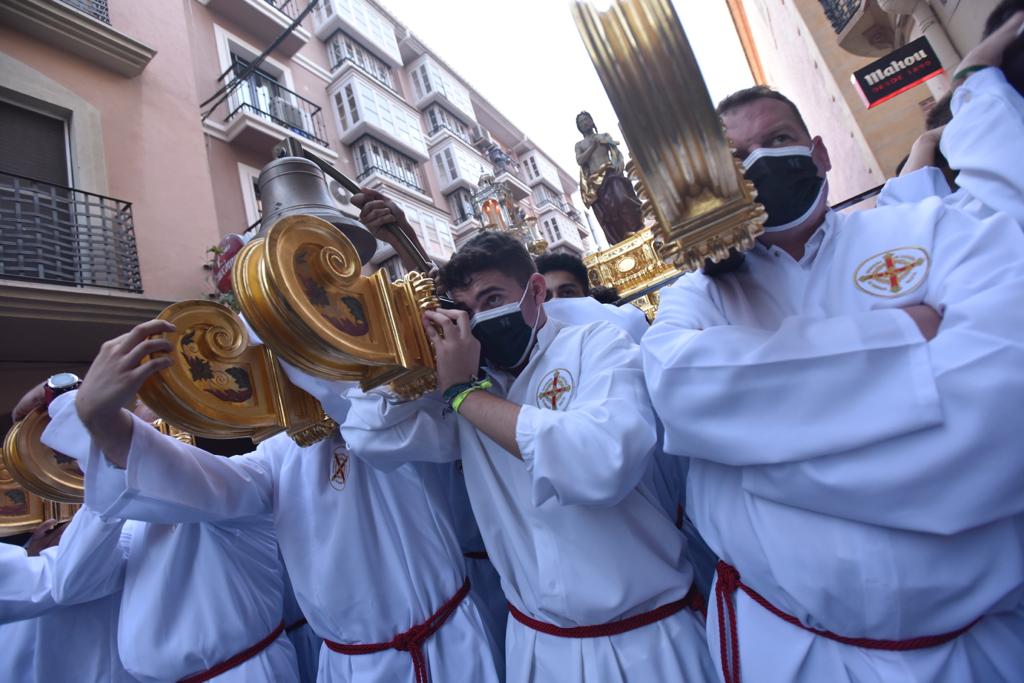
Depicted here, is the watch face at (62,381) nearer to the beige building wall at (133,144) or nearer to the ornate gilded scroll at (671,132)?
the ornate gilded scroll at (671,132)

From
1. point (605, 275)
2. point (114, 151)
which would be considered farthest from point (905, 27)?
point (114, 151)

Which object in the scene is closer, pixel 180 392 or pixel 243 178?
pixel 180 392

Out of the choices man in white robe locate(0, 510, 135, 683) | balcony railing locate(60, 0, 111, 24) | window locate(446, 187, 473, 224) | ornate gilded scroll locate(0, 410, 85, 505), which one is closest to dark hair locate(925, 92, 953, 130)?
ornate gilded scroll locate(0, 410, 85, 505)

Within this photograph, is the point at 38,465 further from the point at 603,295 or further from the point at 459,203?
the point at 459,203

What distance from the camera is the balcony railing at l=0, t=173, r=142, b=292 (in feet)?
20.2

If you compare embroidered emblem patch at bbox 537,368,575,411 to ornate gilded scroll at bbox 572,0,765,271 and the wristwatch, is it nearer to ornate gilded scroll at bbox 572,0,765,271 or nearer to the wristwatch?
ornate gilded scroll at bbox 572,0,765,271

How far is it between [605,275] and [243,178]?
336 inches

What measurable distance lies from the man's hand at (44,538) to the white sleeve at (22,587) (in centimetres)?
67

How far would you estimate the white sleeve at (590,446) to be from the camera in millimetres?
1376

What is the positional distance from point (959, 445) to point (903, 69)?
287 inches

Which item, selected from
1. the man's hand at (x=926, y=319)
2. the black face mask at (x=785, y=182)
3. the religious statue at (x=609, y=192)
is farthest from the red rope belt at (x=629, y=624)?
the religious statue at (x=609, y=192)

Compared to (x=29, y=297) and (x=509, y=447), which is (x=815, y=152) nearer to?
(x=509, y=447)

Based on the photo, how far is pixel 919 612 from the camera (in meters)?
1.04

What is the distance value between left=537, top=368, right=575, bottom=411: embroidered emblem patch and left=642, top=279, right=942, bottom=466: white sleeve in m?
0.43
